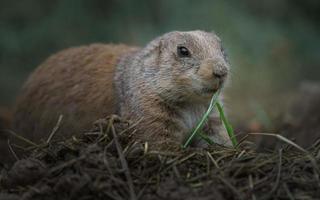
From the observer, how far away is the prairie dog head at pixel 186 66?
4.76 metres

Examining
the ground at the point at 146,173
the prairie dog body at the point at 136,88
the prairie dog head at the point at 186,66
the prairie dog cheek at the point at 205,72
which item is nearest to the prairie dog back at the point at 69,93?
the prairie dog body at the point at 136,88

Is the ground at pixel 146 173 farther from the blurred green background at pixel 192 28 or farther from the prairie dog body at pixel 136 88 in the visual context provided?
the blurred green background at pixel 192 28

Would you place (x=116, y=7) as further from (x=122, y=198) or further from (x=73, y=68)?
(x=122, y=198)

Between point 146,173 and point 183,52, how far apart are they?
1.52 meters

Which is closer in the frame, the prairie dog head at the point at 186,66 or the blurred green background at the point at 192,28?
the prairie dog head at the point at 186,66

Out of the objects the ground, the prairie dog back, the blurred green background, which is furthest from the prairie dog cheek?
the blurred green background

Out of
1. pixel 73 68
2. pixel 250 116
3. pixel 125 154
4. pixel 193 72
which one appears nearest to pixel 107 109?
pixel 73 68

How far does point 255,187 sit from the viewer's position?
3.66 m

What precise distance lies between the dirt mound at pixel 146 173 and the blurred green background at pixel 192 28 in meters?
5.72

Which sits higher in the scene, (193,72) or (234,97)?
(193,72)

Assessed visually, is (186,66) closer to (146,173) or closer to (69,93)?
(146,173)

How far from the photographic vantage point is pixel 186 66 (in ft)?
16.5

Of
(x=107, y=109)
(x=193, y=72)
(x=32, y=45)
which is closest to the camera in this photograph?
(x=193, y=72)

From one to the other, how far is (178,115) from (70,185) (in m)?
1.68
